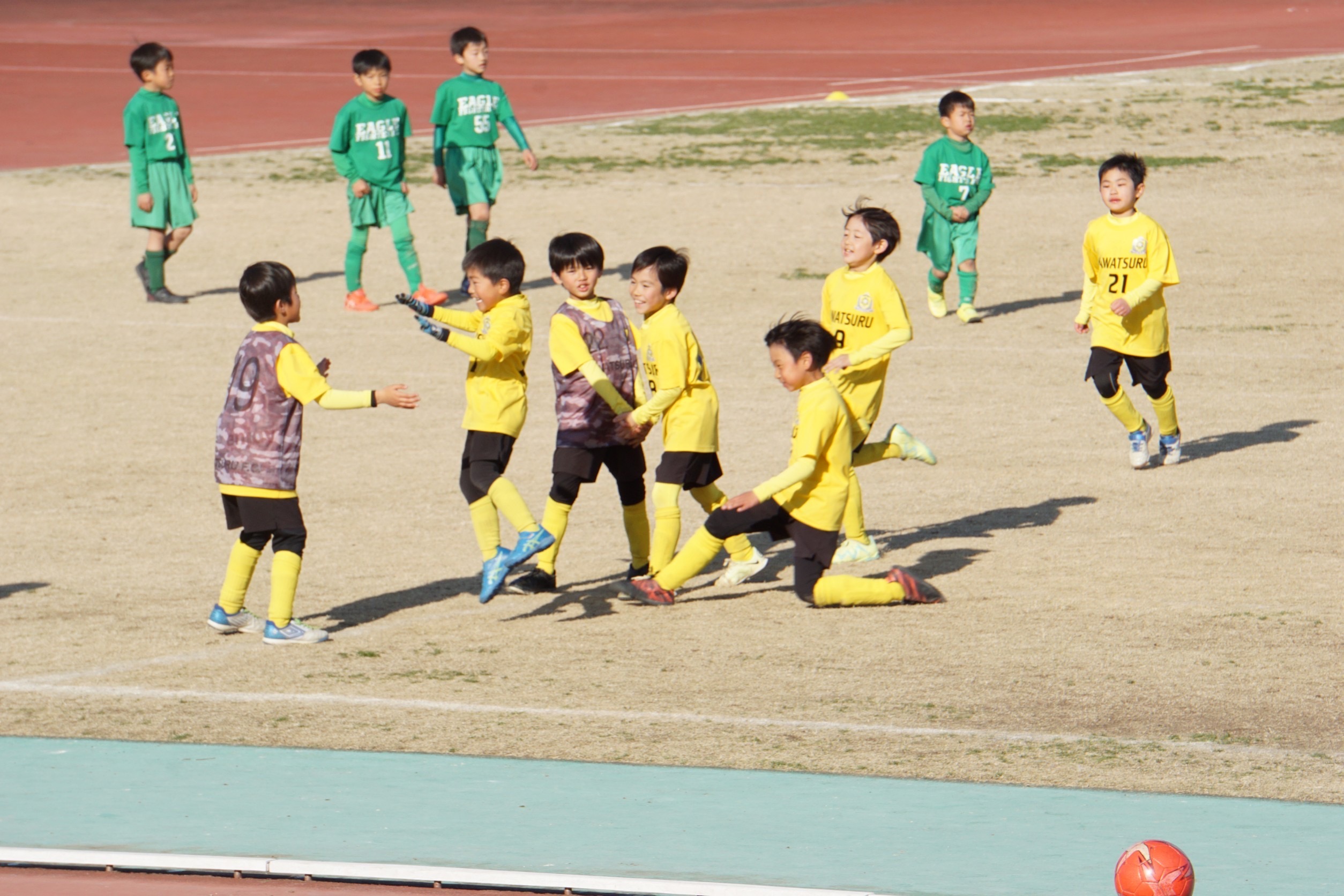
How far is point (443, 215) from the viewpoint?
19469 millimetres

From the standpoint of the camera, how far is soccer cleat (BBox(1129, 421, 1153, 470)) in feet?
31.5

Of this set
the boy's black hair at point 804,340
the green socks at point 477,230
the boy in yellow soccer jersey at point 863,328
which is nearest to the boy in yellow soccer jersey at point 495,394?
the boy's black hair at point 804,340

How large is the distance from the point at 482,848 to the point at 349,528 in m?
4.14

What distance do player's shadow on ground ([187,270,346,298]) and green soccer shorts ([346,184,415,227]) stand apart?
1.27 m

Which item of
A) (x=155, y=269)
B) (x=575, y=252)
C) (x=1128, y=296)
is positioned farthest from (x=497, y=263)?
(x=155, y=269)

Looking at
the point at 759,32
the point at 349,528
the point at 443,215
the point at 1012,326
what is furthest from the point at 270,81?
the point at 349,528

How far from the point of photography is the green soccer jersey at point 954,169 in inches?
524

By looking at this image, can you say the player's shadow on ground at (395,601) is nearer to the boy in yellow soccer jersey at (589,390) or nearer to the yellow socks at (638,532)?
the boy in yellow soccer jersey at (589,390)

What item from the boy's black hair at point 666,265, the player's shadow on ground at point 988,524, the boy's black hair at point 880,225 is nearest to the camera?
the boy's black hair at point 666,265

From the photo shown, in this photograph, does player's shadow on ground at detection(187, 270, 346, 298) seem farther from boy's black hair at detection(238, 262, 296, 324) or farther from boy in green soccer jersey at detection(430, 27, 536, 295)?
boy's black hair at detection(238, 262, 296, 324)

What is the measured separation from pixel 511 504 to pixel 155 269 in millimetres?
8723

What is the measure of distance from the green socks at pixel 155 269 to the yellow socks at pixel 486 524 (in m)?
8.41

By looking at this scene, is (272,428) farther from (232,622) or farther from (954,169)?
(954,169)

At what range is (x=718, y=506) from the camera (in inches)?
304
